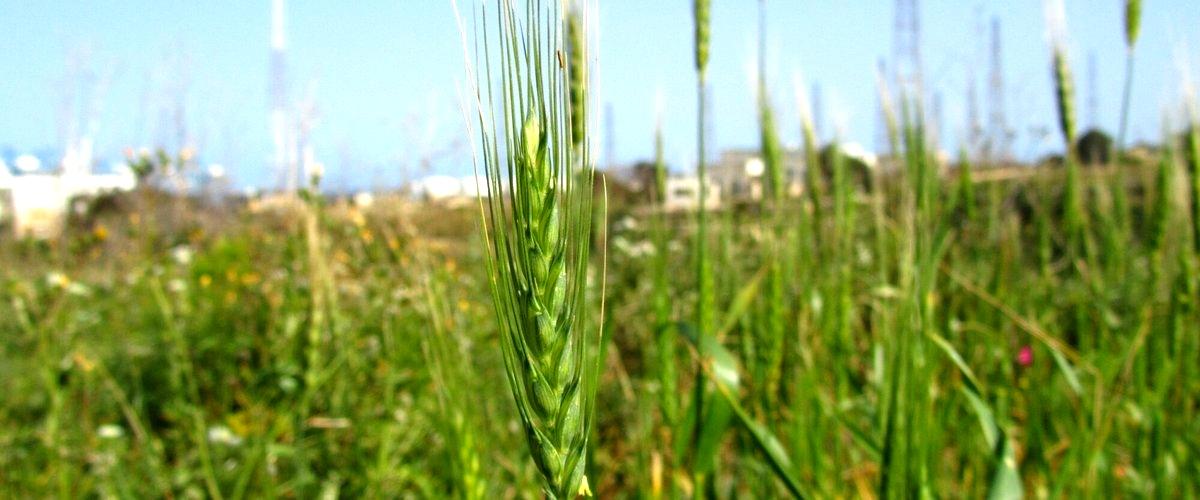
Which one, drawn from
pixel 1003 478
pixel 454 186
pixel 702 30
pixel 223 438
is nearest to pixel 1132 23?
pixel 702 30

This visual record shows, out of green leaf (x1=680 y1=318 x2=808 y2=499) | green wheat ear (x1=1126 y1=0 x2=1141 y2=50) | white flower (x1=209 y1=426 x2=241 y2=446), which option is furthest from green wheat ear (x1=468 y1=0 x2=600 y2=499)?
white flower (x1=209 y1=426 x2=241 y2=446)

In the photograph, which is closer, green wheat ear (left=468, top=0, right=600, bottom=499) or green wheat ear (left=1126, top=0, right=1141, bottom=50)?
green wheat ear (left=468, top=0, right=600, bottom=499)

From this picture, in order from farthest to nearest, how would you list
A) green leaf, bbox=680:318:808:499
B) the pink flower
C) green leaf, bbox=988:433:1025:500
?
1. the pink flower
2. green leaf, bbox=680:318:808:499
3. green leaf, bbox=988:433:1025:500

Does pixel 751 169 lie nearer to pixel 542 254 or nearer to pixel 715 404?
pixel 715 404

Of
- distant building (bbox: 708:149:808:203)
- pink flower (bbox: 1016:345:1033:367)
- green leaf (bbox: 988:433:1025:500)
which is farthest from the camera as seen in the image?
pink flower (bbox: 1016:345:1033:367)

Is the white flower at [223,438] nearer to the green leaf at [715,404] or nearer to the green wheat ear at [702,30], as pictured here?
the green leaf at [715,404]

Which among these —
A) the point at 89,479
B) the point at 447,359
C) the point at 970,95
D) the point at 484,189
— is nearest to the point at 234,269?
the point at 89,479

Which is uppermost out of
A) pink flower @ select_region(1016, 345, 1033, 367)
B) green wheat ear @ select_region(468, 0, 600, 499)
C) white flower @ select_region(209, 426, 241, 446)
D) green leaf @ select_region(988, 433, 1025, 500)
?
green wheat ear @ select_region(468, 0, 600, 499)

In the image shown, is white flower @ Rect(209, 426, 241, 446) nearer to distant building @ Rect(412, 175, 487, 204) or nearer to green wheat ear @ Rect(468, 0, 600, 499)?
distant building @ Rect(412, 175, 487, 204)

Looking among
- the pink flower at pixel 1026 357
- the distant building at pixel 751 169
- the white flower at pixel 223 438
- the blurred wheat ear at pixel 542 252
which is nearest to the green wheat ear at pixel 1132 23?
the distant building at pixel 751 169

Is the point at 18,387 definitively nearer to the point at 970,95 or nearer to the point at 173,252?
the point at 173,252

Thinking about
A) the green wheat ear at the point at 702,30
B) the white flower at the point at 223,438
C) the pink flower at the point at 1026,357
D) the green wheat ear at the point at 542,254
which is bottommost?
the white flower at the point at 223,438

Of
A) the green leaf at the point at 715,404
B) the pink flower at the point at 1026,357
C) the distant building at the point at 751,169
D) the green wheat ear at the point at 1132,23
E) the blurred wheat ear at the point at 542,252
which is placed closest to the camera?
the blurred wheat ear at the point at 542,252
